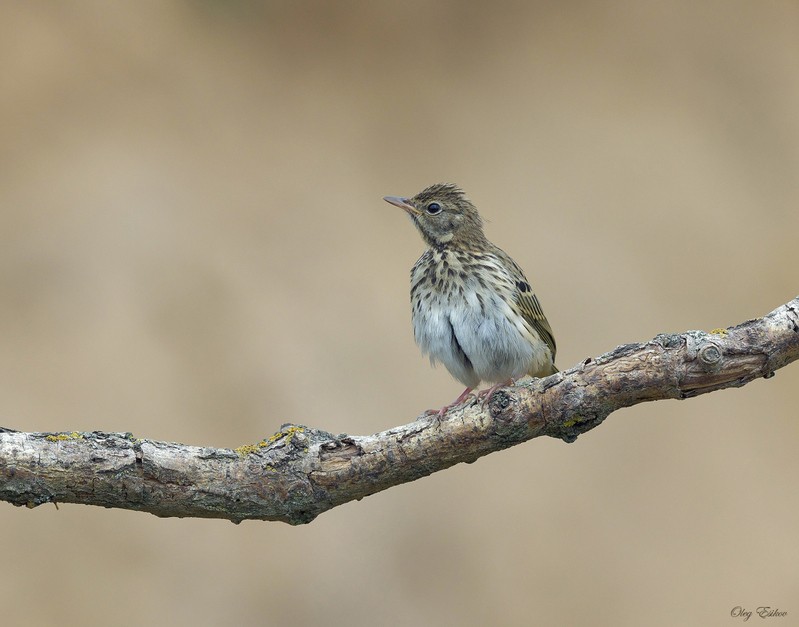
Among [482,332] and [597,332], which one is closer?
[482,332]

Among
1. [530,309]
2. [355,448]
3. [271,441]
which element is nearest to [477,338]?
[530,309]

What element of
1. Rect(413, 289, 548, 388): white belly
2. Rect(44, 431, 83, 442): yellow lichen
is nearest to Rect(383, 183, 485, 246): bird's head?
Rect(413, 289, 548, 388): white belly

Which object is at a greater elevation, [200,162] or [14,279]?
[200,162]

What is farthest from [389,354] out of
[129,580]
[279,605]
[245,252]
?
[129,580]

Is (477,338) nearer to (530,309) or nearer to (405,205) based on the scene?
(530,309)

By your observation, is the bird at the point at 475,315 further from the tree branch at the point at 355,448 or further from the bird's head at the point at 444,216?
the tree branch at the point at 355,448

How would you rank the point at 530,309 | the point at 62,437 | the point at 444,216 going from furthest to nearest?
the point at 444,216, the point at 530,309, the point at 62,437

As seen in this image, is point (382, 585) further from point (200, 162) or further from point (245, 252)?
point (200, 162)
